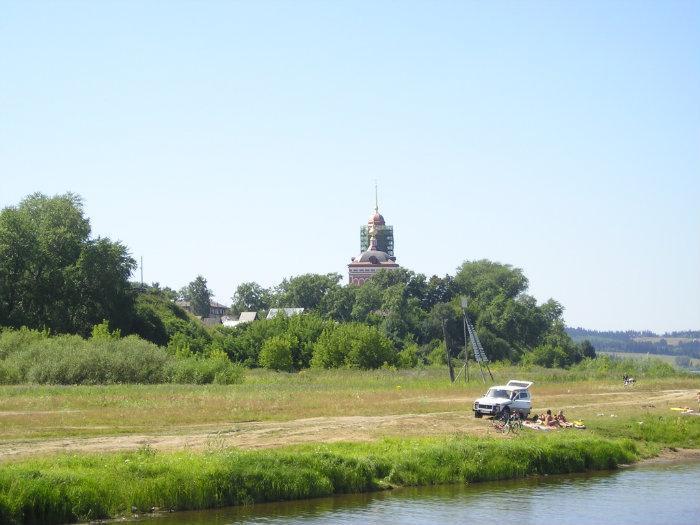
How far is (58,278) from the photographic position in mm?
96125

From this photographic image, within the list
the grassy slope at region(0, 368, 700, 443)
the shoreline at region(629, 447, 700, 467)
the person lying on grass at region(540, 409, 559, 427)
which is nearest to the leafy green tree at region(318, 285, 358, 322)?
the grassy slope at region(0, 368, 700, 443)

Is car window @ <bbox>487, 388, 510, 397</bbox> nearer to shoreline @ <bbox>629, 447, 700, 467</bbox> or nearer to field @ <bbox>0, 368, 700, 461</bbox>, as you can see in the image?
field @ <bbox>0, 368, 700, 461</bbox>

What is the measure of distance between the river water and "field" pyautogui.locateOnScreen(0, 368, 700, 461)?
20.5ft

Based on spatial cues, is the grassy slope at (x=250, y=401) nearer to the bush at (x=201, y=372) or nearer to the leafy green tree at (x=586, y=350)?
the bush at (x=201, y=372)

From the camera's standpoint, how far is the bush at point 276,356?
102000 mm

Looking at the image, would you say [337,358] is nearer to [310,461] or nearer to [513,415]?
[513,415]

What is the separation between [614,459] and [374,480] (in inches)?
471

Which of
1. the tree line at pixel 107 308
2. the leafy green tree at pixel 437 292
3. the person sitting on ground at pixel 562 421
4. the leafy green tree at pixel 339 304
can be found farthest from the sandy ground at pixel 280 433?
the leafy green tree at pixel 339 304

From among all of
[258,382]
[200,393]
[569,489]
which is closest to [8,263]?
[258,382]

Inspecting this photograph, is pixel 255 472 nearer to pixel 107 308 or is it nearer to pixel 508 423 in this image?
pixel 508 423

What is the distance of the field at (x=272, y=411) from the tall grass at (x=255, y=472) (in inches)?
151

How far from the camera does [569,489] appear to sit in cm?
3425

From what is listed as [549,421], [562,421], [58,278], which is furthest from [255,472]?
[58,278]

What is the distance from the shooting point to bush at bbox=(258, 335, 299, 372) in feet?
335
